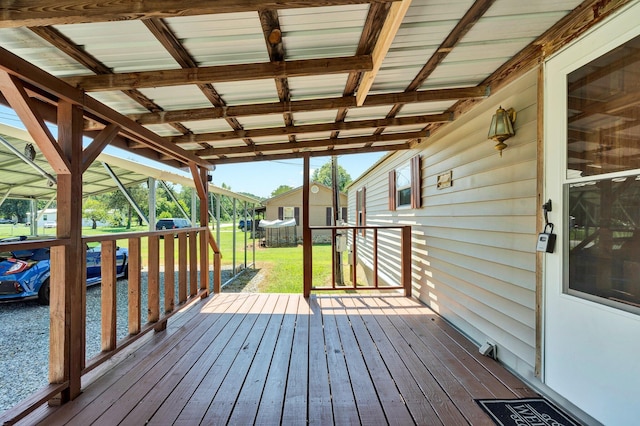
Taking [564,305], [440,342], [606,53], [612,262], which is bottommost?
[440,342]

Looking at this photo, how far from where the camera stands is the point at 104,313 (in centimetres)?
234

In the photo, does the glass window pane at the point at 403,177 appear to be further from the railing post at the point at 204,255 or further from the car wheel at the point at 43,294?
the car wheel at the point at 43,294

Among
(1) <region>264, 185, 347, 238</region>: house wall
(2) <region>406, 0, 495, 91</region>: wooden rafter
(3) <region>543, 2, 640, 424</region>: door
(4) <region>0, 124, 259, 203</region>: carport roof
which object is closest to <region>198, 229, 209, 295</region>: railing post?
(4) <region>0, 124, 259, 203</region>: carport roof

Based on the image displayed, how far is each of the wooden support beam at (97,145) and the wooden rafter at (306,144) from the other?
5.54 ft

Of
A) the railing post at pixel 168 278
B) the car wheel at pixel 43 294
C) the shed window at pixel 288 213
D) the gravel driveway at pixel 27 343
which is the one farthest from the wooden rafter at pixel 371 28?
the shed window at pixel 288 213

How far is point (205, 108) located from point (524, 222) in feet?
9.20

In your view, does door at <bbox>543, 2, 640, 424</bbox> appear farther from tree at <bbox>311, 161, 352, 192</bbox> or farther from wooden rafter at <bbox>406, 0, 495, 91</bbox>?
tree at <bbox>311, 161, 352, 192</bbox>

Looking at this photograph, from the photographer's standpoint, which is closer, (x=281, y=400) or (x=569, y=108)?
(x=569, y=108)

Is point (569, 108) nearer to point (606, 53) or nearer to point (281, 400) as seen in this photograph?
point (606, 53)

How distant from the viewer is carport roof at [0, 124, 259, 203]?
14.3ft

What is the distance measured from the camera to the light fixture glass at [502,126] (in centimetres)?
231

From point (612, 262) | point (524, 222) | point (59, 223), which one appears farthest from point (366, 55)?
point (59, 223)

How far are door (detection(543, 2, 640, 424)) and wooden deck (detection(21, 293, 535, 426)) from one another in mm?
465

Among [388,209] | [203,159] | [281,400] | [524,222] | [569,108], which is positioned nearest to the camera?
[569,108]
